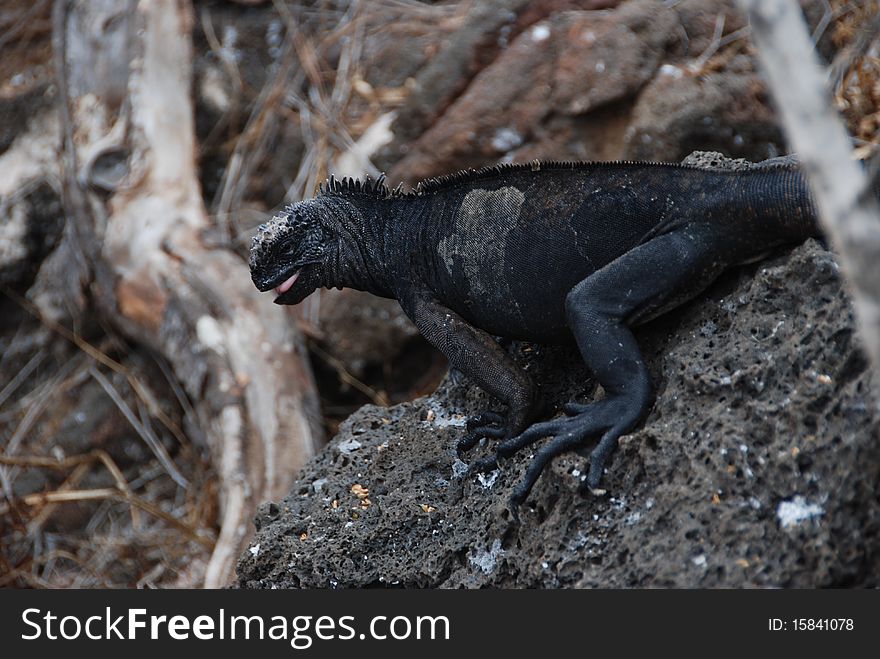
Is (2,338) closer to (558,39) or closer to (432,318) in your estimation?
(558,39)

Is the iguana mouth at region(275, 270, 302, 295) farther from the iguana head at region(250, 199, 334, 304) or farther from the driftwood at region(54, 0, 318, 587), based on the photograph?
the driftwood at region(54, 0, 318, 587)

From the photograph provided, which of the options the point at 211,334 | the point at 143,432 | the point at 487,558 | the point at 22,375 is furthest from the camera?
the point at 22,375

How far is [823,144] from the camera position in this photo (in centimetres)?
184

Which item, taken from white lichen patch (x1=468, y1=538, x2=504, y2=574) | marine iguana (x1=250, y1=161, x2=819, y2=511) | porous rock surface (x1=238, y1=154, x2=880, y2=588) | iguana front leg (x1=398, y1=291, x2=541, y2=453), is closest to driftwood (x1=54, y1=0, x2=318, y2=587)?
porous rock surface (x1=238, y1=154, x2=880, y2=588)

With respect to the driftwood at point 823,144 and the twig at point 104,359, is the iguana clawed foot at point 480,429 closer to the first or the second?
the driftwood at point 823,144

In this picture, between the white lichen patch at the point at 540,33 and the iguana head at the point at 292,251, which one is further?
the white lichen patch at the point at 540,33

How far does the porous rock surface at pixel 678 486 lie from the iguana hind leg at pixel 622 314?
2.6 inches

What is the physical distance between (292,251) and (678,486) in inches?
70.1

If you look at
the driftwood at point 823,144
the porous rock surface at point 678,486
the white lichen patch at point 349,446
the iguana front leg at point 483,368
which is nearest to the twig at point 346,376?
the white lichen patch at point 349,446

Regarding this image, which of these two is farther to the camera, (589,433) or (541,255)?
(541,255)

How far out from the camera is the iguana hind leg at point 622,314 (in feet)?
10.3

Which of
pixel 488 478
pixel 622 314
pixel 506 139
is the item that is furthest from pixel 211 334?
pixel 622 314

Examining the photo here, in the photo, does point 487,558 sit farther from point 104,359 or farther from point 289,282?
point 104,359

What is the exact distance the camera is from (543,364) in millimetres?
3832
